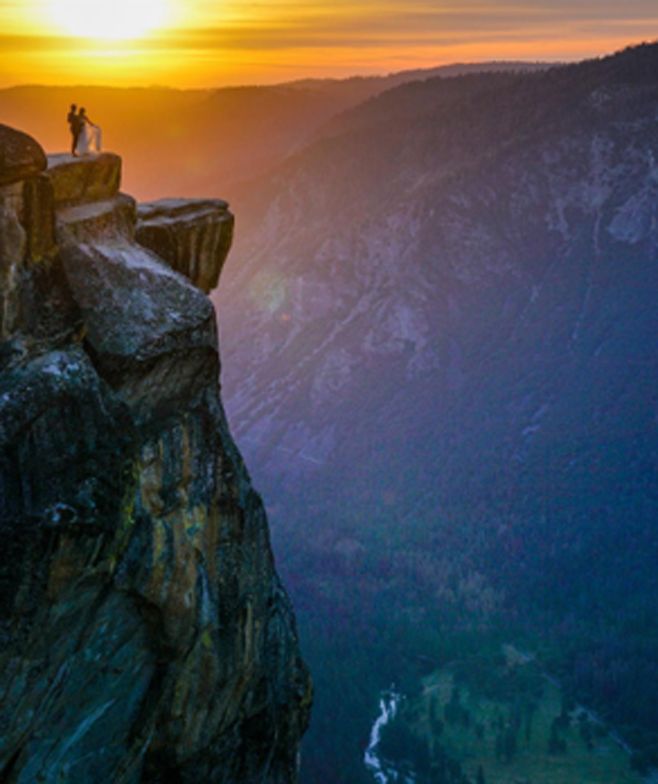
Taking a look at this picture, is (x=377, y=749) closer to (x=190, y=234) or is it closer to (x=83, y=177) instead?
(x=190, y=234)

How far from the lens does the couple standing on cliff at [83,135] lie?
77.4 ft

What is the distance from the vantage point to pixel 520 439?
595ft

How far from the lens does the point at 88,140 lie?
24.1 m

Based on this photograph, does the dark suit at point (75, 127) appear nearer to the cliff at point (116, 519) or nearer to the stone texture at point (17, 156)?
the cliff at point (116, 519)

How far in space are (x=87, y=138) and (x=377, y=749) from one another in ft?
285

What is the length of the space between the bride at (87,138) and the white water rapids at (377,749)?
264ft

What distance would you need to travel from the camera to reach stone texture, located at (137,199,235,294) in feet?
78.3

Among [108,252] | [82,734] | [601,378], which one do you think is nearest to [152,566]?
[82,734]

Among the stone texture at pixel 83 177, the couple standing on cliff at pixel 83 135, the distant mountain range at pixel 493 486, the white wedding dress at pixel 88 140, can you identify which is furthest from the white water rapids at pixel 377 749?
the stone texture at pixel 83 177

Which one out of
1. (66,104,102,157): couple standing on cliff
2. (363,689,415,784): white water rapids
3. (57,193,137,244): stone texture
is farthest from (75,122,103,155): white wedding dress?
(363,689,415,784): white water rapids

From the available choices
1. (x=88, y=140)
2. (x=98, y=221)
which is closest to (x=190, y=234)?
(x=88, y=140)

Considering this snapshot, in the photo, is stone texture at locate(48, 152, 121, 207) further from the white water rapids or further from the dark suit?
the white water rapids

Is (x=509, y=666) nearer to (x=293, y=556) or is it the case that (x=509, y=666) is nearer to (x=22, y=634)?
(x=293, y=556)

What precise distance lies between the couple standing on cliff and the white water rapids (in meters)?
80.7
